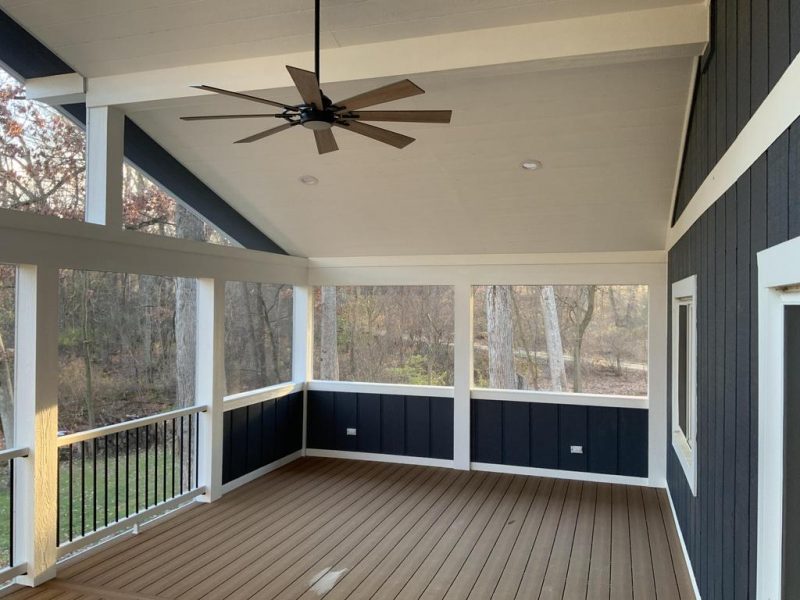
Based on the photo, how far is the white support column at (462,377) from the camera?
627 centimetres

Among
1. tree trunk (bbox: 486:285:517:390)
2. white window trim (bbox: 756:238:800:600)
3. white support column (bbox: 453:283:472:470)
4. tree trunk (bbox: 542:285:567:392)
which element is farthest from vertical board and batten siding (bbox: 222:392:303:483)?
white window trim (bbox: 756:238:800:600)

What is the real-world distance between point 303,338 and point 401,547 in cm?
321

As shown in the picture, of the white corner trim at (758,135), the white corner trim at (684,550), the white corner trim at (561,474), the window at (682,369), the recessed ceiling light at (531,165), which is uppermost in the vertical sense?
the recessed ceiling light at (531,165)

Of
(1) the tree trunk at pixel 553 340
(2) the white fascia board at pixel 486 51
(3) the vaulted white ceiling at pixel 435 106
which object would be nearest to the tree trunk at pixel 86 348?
(3) the vaulted white ceiling at pixel 435 106

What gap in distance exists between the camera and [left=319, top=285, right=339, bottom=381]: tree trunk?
7.40 meters

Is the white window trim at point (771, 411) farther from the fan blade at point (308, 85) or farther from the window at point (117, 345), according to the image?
the window at point (117, 345)

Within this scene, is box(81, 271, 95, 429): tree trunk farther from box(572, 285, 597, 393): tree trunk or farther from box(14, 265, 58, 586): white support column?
box(572, 285, 597, 393): tree trunk

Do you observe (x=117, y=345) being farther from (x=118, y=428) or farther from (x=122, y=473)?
(x=118, y=428)

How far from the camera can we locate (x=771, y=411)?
5.70 feet

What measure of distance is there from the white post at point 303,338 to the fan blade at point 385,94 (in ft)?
14.9

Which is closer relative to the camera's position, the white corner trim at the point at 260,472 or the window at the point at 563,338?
the white corner trim at the point at 260,472

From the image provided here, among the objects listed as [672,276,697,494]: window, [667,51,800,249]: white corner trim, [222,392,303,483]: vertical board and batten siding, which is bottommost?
[222,392,303,483]: vertical board and batten siding

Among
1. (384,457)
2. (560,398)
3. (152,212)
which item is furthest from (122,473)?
(560,398)

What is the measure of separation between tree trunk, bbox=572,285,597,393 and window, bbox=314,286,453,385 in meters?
1.39
